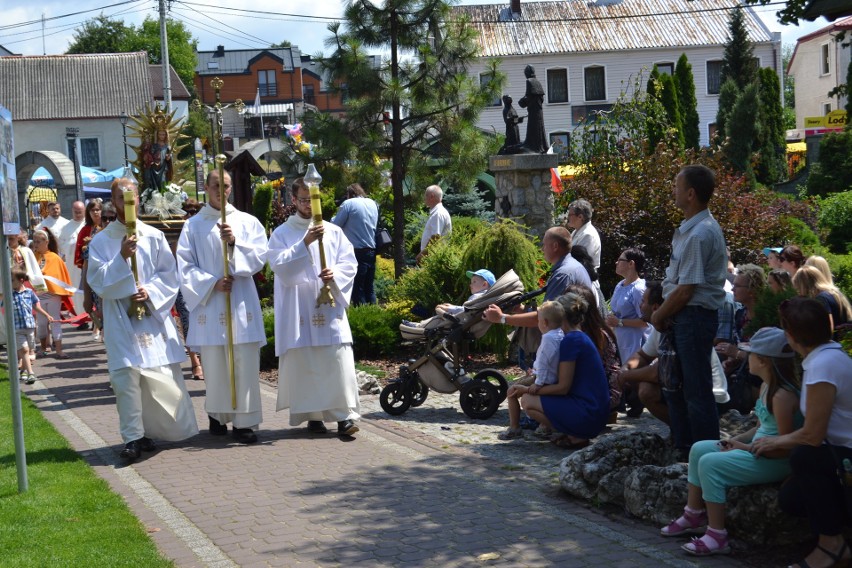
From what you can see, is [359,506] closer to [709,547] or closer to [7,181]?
[709,547]

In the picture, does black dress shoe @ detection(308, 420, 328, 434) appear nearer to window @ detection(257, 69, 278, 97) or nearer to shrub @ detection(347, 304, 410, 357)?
shrub @ detection(347, 304, 410, 357)

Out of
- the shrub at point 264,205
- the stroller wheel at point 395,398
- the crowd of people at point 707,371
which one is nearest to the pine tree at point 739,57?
the shrub at point 264,205

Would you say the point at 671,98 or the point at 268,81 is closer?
the point at 671,98

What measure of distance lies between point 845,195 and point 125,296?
17.1m

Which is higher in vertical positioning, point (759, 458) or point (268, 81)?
point (268, 81)

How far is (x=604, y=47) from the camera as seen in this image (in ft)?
180

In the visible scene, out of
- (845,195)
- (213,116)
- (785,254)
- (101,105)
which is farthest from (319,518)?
(101,105)

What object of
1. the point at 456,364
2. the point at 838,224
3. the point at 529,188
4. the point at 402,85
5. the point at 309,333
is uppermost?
the point at 402,85

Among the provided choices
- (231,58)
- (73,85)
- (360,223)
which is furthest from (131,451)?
(231,58)

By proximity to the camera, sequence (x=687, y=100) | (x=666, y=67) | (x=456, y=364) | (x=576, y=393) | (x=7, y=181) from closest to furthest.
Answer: (x=7, y=181), (x=576, y=393), (x=456, y=364), (x=687, y=100), (x=666, y=67)

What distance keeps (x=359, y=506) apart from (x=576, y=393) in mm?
2054

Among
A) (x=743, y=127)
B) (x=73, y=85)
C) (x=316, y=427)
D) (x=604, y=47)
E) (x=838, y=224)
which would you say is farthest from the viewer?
(x=73, y=85)

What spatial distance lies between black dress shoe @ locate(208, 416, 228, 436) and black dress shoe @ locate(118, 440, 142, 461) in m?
0.93

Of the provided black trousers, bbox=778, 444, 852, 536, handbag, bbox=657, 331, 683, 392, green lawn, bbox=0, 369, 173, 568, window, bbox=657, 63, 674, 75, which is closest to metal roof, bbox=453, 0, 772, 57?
window, bbox=657, 63, 674, 75
